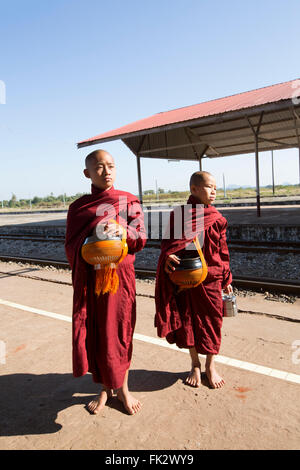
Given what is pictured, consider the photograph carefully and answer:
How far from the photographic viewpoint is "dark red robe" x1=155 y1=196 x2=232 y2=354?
2703 millimetres

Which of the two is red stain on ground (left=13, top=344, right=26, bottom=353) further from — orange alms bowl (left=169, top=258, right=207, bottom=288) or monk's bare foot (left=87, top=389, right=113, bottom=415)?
orange alms bowl (left=169, top=258, right=207, bottom=288)

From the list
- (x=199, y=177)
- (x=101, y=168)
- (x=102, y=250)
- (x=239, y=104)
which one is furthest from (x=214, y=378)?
(x=239, y=104)

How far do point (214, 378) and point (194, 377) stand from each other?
0.16m

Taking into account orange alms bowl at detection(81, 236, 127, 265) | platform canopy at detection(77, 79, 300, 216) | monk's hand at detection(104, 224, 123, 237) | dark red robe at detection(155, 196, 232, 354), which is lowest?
dark red robe at detection(155, 196, 232, 354)

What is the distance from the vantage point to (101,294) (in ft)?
7.77

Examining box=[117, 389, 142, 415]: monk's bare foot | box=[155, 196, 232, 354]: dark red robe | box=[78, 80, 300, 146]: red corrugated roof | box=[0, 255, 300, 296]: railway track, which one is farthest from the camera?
box=[78, 80, 300, 146]: red corrugated roof

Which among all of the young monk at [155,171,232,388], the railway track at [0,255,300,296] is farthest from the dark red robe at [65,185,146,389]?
the railway track at [0,255,300,296]

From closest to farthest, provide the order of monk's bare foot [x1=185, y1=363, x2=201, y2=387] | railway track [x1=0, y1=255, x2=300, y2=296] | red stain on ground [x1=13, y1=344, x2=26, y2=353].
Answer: monk's bare foot [x1=185, y1=363, x2=201, y2=387], red stain on ground [x1=13, y1=344, x2=26, y2=353], railway track [x1=0, y1=255, x2=300, y2=296]

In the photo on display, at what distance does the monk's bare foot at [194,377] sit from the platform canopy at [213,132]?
1007 centimetres

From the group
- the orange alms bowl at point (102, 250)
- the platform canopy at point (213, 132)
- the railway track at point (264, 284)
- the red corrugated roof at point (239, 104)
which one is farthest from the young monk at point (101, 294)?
the platform canopy at point (213, 132)

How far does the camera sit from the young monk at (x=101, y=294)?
2.36 meters

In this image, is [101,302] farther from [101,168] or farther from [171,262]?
[101,168]

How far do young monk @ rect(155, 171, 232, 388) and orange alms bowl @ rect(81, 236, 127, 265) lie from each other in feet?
1.71

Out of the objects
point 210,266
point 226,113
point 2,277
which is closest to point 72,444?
point 210,266
